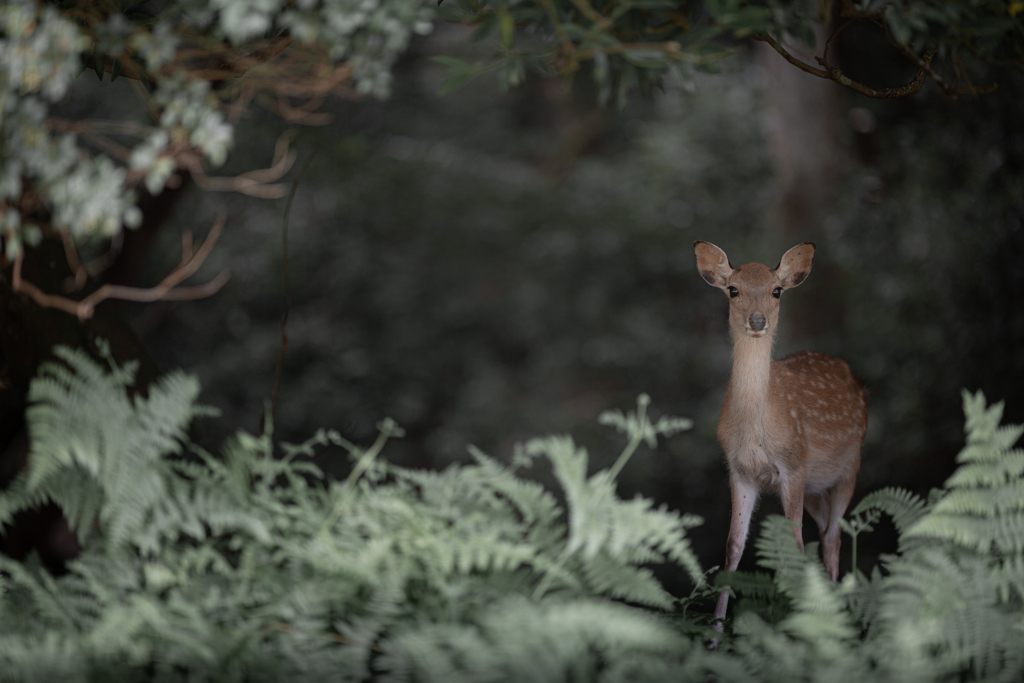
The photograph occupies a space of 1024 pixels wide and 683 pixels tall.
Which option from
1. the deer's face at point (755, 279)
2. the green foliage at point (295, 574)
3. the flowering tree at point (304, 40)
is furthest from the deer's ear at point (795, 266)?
the green foliage at point (295, 574)

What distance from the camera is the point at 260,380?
8.17 metres

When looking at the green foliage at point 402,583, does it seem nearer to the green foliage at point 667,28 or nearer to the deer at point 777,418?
the deer at point 777,418

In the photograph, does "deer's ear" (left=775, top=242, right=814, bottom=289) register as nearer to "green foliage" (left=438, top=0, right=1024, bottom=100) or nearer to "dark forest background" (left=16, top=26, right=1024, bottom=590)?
"green foliage" (left=438, top=0, right=1024, bottom=100)

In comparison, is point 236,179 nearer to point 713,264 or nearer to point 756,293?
point 713,264

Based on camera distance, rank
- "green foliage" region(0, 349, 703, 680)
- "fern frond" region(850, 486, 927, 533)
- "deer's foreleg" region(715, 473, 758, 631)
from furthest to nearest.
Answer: "deer's foreleg" region(715, 473, 758, 631) → "fern frond" region(850, 486, 927, 533) → "green foliage" region(0, 349, 703, 680)

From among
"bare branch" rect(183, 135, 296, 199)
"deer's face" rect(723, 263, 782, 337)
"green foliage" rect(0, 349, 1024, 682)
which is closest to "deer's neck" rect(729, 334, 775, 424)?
"deer's face" rect(723, 263, 782, 337)

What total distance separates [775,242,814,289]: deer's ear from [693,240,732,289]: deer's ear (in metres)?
0.14

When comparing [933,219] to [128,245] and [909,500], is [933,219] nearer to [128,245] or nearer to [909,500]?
[909,500]

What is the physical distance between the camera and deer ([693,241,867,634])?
2398 mm

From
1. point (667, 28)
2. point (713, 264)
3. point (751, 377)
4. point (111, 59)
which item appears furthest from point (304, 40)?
point (751, 377)

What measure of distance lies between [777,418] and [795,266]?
48 cm

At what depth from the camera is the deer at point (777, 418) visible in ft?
7.87

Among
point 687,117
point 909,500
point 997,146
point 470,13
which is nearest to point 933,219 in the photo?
point 997,146

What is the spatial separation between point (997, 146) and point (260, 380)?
6.12 meters
